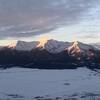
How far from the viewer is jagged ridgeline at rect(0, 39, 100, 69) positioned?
151000 mm

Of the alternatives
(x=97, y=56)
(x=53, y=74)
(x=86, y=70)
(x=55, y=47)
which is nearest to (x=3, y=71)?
(x=53, y=74)

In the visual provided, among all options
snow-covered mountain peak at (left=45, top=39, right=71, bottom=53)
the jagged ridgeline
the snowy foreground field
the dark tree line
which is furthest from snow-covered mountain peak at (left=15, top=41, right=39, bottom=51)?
the snowy foreground field

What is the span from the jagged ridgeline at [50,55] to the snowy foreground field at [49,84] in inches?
173

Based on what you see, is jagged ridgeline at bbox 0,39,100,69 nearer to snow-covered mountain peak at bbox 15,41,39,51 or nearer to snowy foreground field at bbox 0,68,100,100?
snow-covered mountain peak at bbox 15,41,39,51

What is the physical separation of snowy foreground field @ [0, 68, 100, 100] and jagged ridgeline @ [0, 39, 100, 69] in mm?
4404

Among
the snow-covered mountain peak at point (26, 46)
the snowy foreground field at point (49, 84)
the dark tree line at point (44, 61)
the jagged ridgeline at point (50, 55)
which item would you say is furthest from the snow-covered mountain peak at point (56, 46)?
the snowy foreground field at point (49, 84)

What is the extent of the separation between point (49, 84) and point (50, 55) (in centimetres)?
3428

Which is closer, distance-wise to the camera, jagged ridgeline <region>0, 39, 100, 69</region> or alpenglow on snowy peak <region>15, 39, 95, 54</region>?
jagged ridgeline <region>0, 39, 100, 69</region>

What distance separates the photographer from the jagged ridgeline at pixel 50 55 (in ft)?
495

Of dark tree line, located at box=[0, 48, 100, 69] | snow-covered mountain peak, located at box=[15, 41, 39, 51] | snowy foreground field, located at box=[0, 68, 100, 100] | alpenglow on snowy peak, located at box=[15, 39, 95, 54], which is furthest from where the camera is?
snow-covered mountain peak, located at box=[15, 41, 39, 51]

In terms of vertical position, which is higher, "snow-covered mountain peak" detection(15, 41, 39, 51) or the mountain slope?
"snow-covered mountain peak" detection(15, 41, 39, 51)

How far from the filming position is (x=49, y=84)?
439 ft

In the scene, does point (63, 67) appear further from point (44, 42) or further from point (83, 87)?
point (44, 42)

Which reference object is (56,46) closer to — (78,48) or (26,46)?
(26,46)
